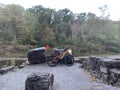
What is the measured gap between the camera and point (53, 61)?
35.1ft

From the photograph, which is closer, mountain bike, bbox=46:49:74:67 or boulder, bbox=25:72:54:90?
boulder, bbox=25:72:54:90

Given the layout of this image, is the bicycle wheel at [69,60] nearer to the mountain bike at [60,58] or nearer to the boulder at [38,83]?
the mountain bike at [60,58]

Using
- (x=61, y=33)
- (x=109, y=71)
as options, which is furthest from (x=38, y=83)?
(x=61, y=33)

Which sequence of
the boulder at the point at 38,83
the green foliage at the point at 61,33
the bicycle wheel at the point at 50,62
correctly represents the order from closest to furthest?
the boulder at the point at 38,83 < the bicycle wheel at the point at 50,62 < the green foliage at the point at 61,33

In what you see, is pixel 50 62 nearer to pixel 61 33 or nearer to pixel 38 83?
pixel 38 83

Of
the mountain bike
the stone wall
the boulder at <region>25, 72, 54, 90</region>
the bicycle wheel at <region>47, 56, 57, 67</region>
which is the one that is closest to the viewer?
the boulder at <region>25, 72, 54, 90</region>

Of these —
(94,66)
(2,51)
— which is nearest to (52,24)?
(2,51)

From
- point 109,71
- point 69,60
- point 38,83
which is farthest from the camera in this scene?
point 69,60

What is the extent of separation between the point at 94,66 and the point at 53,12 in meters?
22.8

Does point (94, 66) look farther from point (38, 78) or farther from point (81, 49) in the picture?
point (81, 49)

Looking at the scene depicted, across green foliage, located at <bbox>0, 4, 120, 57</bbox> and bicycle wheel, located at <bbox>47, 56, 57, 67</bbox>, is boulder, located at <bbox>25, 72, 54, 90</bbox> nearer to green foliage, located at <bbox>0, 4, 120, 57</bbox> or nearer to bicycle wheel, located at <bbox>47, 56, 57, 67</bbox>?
bicycle wheel, located at <bbox>47, 56, 57, 67</bbox>

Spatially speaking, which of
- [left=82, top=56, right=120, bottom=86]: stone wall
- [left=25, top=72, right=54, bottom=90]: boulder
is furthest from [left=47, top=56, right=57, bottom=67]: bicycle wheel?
[left=25, top=72, right=54, bottom=90]: boulder

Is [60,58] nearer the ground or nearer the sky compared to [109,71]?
nearer the ground

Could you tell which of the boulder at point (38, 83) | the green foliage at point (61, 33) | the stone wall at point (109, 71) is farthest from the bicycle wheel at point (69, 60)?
the green foliage at point (61, 33)
